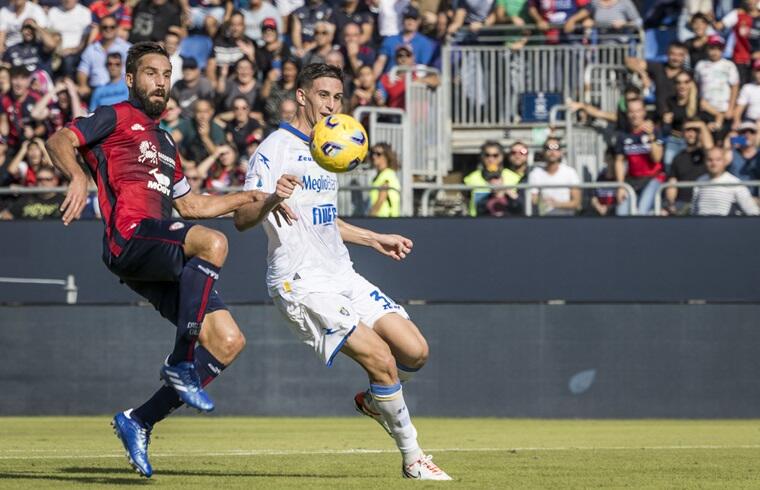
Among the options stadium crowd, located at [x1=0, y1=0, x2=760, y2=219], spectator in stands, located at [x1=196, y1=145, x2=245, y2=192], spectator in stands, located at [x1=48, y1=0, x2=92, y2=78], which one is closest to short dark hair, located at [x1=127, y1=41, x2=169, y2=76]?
stadium crowd, located at [x1=0, y1=0, x2=760, y2=219]

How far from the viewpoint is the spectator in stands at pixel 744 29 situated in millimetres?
18609

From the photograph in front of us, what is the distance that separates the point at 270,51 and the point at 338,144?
12.0 metres

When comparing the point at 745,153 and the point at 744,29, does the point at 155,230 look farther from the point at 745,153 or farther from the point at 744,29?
the point at 744,29

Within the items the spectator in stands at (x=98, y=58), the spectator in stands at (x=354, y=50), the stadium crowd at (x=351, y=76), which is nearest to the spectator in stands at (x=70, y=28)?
the stadium crowd at (x=351, y=76)

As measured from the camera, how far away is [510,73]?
19062mm

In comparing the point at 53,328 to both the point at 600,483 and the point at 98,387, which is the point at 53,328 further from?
the point at 600,483

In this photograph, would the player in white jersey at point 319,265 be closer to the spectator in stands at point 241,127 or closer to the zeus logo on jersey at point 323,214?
the zeus logo on jersey at point 323,214

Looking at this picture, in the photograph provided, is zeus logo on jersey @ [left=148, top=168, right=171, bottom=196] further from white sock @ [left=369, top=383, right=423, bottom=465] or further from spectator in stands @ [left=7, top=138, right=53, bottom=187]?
spectator in stands @ [left=7, top=138, right=53, bottom=187]

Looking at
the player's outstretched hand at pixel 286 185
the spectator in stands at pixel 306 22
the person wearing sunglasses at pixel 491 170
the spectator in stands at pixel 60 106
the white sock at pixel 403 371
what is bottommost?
the white sock at pixel 403 371

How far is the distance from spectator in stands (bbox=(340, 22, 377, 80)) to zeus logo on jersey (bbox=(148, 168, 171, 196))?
1086 centimetres

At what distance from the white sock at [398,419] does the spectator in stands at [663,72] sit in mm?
10029

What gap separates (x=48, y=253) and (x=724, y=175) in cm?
800

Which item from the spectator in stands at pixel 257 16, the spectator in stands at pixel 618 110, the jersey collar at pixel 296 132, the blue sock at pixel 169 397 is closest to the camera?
A: the blue sock at pixel 169 397

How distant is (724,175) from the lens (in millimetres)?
16406
